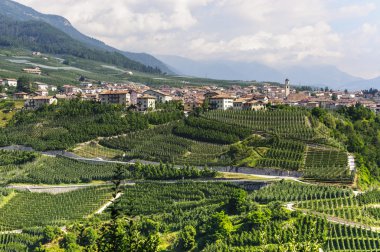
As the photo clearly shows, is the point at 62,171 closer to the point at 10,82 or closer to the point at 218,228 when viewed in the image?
the point at 218,228

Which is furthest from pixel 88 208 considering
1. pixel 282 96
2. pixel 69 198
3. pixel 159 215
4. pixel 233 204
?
pixel 282 96

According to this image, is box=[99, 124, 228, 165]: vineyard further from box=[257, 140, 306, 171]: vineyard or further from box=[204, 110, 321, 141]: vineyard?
box=[204, 110, 321, 141]: vineyard

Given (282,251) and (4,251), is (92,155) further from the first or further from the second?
(282,251)

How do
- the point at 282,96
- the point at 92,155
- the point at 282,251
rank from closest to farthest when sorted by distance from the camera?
the point at 282,251
the point at 92,155
the point at 282,96

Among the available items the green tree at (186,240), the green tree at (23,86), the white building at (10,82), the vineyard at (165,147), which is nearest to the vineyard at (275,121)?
the vineyard at (165,147)

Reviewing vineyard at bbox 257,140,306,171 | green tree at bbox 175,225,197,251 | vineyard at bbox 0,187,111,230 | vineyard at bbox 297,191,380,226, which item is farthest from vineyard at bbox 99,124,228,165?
green tree at bbox 175,225,197,251

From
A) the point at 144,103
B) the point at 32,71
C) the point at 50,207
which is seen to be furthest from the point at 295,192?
the point at 32,71

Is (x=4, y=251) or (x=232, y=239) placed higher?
(x=232, y=239)

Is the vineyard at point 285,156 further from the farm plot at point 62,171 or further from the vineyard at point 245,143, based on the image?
the farm plot at point 62,171

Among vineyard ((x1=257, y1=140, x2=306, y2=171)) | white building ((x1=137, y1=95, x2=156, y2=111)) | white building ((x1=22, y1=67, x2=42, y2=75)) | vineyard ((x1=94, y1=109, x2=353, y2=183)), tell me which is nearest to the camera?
vineyard ((x1=257, y1=140, x2=306, y2=171))
